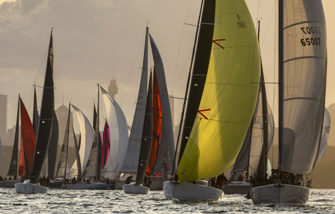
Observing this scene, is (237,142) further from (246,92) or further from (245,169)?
(245,169)

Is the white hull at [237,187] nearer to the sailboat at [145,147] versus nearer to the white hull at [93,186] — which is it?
the sailboat at [145,147]

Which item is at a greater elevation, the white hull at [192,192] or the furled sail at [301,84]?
the furled sail at [301,84]

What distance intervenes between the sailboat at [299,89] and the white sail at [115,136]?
4781cm

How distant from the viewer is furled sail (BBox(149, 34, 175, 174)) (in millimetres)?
70312

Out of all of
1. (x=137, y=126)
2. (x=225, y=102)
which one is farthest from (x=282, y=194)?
(x=137, y=126)

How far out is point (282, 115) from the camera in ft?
131

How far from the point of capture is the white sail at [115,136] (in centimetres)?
8681

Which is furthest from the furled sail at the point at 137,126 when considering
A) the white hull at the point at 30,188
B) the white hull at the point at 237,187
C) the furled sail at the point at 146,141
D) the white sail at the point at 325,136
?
the white sail at the point at 325,136

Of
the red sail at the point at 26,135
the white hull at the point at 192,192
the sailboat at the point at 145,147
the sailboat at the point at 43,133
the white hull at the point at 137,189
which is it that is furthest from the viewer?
the red sail at the point at 26,135

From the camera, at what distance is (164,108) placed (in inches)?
2768

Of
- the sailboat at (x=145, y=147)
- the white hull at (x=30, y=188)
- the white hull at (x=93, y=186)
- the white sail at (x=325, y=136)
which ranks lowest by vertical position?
the white hull at (x=30, y=188)

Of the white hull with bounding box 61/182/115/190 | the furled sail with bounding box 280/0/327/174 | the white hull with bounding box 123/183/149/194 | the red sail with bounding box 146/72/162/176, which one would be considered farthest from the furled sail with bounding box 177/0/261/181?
the white hull with bounding box 61/182/115/190

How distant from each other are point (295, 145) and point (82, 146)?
61.5 metres

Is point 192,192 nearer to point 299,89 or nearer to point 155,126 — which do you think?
point 299,89
